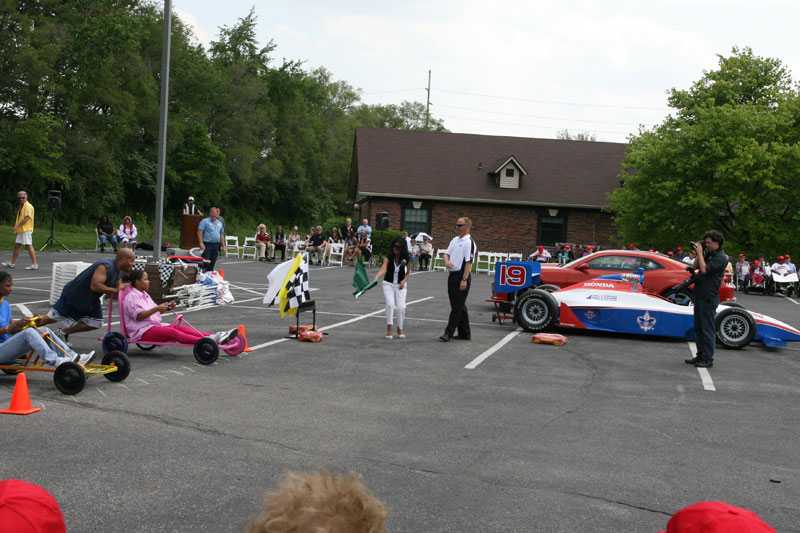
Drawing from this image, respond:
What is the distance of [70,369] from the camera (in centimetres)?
694

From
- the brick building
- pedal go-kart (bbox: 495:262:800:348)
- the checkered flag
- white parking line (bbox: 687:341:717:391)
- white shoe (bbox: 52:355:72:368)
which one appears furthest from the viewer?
the brick building

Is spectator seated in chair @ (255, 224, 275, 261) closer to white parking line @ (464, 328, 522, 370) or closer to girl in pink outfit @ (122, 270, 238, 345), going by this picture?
white parking line @ (464, 328, 522, 370)

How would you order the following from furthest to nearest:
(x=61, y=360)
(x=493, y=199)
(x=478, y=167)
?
(x=478, y=167)
(x=493, y=199)
(x=61, y=360)

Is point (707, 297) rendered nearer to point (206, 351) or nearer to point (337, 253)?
point (206, 351)

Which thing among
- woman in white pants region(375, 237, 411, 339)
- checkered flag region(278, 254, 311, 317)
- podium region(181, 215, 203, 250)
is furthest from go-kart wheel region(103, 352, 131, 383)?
podium region(181, 215, 203, 250)

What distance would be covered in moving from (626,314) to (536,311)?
1.57 metres

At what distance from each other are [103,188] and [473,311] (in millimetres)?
34606

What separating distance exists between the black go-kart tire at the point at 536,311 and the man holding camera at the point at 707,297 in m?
3.07

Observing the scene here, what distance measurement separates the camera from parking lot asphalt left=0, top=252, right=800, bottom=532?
4492 millimetres

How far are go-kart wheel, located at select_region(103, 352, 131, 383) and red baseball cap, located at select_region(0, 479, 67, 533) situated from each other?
598 cm

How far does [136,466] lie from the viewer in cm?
498

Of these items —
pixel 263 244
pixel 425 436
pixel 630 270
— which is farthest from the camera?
pixel 263 244

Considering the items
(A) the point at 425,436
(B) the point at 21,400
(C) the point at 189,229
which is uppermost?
(C) the point at 189,229

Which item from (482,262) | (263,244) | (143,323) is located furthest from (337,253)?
(143,323)
